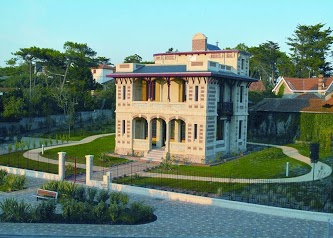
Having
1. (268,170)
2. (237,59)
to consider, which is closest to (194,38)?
(237,59)

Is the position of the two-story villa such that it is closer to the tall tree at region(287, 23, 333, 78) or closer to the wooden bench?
the wooden bench

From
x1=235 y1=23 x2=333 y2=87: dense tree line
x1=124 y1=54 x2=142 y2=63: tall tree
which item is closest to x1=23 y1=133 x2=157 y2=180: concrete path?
x1=235 y1=23 x2=333 y2=87: dense tree line

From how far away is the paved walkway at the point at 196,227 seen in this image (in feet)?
46.4

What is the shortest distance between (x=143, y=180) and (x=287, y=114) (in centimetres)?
2311

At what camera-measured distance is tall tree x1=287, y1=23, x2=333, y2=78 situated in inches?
2616

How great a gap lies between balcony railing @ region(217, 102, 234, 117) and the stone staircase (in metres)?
5.22

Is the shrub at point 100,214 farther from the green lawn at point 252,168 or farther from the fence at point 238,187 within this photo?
the green lawn at point 252,168

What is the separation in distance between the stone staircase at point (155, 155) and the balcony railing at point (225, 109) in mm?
5224

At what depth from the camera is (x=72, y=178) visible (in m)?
23.5

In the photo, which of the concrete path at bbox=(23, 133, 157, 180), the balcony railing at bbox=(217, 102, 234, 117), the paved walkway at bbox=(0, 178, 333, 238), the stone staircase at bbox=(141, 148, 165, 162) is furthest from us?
the balcony railing at bbox=(217, 102, 234, 117)

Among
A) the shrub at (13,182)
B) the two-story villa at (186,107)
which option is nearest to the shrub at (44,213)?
the shrub at (13,182)

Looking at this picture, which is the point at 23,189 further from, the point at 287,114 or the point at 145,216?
the point at 287,114

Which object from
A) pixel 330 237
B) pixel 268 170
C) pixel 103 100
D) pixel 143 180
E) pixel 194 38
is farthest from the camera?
pixel 103 100

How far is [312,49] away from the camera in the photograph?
2672 inches
